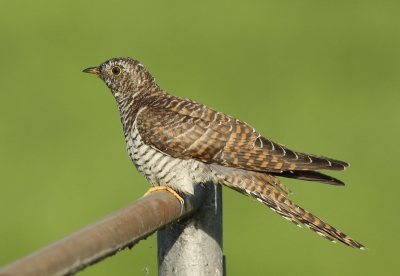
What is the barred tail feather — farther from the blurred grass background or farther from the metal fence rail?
the blurred grass background

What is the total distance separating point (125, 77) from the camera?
5609mm

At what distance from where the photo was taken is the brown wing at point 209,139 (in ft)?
14.9

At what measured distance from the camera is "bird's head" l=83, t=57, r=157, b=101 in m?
5.57

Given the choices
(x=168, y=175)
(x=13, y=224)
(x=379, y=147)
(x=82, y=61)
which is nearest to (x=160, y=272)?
(x=168, y=175)

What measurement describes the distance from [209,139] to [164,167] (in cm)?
30

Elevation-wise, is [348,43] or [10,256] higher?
[348,43]

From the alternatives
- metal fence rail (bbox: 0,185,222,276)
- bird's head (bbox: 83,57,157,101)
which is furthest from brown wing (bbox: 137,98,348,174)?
metal fence rail (bbox: 0,185,222,276)

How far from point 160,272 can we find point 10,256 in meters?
4.97

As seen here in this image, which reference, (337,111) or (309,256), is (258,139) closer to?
(309,256)

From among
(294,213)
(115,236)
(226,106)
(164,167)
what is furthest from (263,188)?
(226,106)

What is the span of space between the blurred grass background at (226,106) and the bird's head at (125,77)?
8.31 feet

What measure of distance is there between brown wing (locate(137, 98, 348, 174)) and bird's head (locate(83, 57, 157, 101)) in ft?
2.14

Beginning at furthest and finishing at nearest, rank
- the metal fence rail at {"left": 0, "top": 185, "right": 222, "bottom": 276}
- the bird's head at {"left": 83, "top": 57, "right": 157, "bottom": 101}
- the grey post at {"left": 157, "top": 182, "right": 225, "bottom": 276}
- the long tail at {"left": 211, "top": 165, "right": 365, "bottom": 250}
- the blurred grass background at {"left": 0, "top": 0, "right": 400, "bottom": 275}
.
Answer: the blurred grass background at {"left": 0, "top": 0, "right": 400, "bottom": 275} < the bird's head at {"left": 83, "top": 57, "right": 157, "bottom": 101} < the long tail at {"left": 211, "top": 165, "right": 365, "bottom": 250} < the grey post at {"left": 157, "top": 182, "right": 225, "bottom": 276} < the metal fence rail at {"left": 0, "top": 185, "right": 222, "bottom": 276}

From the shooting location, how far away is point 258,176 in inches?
184
